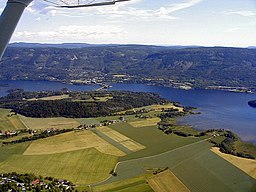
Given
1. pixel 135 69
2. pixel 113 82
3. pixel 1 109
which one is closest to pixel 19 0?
pixel 1 109

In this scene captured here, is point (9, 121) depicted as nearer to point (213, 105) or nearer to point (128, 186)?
point (128, 186)

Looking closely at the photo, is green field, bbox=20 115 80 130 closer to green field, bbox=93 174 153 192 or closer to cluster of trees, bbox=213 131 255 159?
cluster of trees, bbox=213 131 255 159

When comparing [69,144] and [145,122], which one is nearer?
[69,144]

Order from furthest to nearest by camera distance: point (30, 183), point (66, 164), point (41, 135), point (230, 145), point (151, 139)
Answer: point (41, 135) → point (151, 139) → point (230, 145) → point (66, 164) → point (30, 183)

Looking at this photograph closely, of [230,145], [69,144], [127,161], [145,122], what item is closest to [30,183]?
[127,161]

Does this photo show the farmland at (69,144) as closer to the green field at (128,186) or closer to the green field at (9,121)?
the green field at (128,186)

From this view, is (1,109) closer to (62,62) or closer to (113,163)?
(113,163)

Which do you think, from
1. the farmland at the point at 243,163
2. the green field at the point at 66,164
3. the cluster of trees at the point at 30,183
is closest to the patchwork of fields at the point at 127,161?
the green field at the point at 66,164
